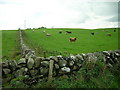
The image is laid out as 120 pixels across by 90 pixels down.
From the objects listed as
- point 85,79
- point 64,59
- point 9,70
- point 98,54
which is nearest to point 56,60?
point 64,59

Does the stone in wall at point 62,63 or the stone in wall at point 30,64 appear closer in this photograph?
the stone in wall at point 30,64

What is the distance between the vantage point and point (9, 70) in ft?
21.0

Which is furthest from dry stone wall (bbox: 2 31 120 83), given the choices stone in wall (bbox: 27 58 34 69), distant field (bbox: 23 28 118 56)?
distant field (bbox: 23 28 118 56)

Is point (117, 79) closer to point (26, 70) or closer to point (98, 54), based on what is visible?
point (98, 54)

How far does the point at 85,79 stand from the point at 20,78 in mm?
3314

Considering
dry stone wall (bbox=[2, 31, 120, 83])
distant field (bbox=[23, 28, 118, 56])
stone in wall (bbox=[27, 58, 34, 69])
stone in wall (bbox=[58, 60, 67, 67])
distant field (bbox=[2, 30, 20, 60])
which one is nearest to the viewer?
dry stone wall (bbox=[2, 31, 120, 83])

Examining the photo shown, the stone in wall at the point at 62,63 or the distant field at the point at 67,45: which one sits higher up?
the distant field at the point at 67,45

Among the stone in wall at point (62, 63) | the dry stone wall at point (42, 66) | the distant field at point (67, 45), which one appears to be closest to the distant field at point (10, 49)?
the distant field at point (67, 45)

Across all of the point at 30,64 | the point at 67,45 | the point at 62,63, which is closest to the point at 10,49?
the point at 67,45

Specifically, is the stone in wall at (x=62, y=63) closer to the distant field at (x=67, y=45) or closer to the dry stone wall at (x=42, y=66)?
the dry stone wall at (x=42, y=66)

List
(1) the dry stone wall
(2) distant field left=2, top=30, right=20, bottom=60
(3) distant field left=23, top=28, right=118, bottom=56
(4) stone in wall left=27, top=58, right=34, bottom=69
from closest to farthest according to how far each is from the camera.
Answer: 1. (1) the dry stone wall
2. (4) stone in wall left=27, top=58, right=34, bottom=69
3. (2) distant field left=2, top=30, right=20, bottom=60
4. (3) distant field left=23, top=28, right=118, bottom=56

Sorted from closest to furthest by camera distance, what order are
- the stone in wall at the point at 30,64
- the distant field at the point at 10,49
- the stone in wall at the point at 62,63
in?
1. the stone in wall at the point at 30,64
2. the stone in wall at the point at 62,63
3. the distant field at the point at 10,49

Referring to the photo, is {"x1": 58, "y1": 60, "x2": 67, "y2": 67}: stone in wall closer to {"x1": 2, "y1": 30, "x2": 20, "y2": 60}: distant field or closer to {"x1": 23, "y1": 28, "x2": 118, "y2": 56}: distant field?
{"x1": 23, "y1": 28, "x2": 118, "y2": 56}: distant field

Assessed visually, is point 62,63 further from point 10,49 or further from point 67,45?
point 67,45
